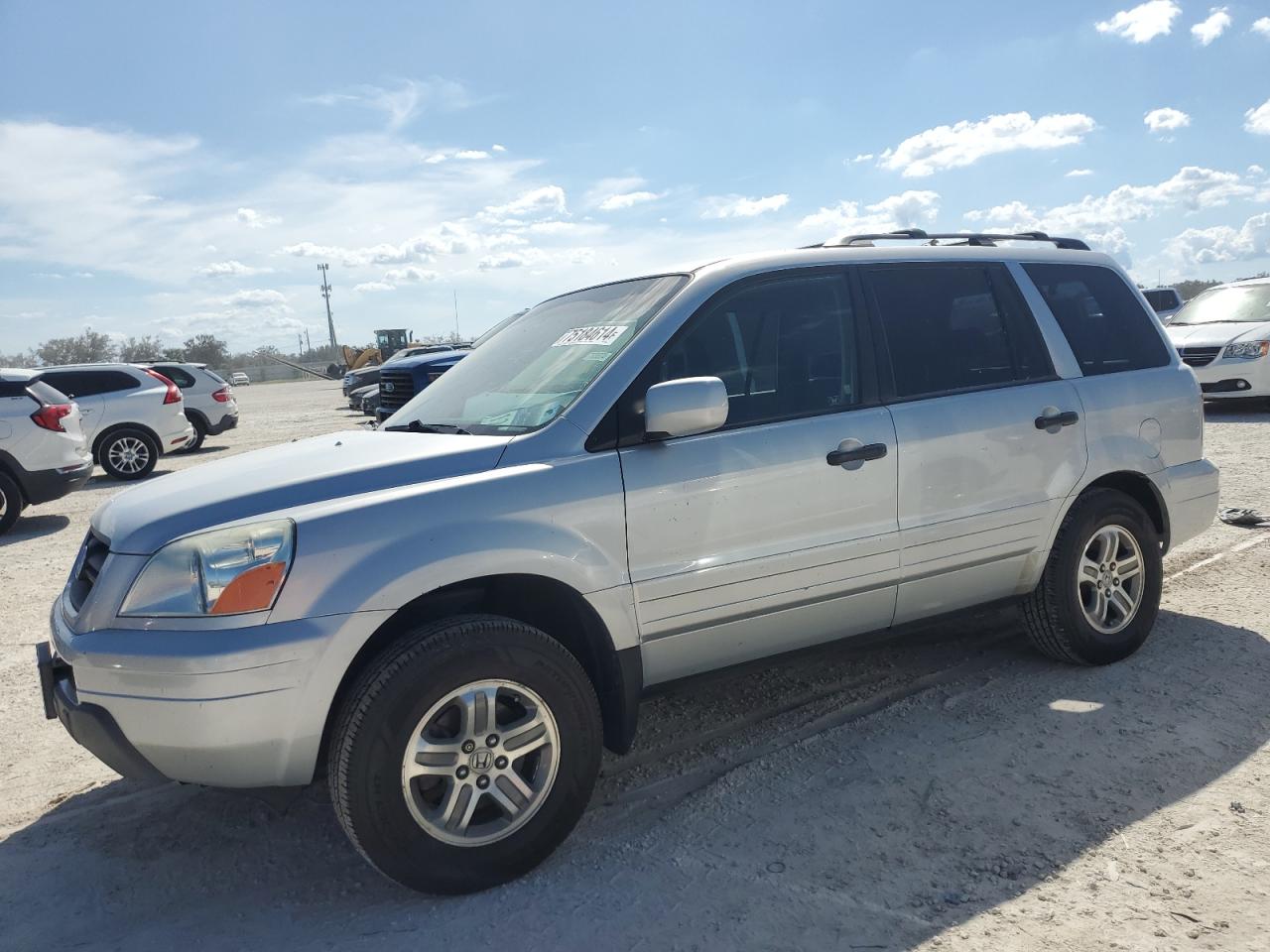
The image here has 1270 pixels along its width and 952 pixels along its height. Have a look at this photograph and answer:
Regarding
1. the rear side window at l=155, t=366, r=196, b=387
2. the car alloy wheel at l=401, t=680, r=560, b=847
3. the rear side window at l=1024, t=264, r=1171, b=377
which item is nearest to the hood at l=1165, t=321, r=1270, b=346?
the rear side window at l=1024, t=264, r=1171, b=377

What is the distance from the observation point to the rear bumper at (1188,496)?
456cm

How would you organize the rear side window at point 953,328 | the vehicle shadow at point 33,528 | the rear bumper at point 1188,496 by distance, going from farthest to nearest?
the vehicle shadow at point 33,528
the rear bumper at point 1188,496
the rear side window at point 953,328

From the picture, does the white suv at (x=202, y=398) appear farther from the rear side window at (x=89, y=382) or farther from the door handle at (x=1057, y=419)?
the door handle at (x=1057, y=419)

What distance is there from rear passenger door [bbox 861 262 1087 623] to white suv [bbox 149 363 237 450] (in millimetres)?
15555

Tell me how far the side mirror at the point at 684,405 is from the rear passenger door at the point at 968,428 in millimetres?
947

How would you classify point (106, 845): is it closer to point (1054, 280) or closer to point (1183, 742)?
point (1183, 742)

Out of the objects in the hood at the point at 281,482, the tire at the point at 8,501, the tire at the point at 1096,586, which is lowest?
the tire at the point at 1096,586

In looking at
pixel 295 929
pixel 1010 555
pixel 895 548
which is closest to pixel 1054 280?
pixel 1010 555

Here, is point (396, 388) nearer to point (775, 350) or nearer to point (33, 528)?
point (33, 528)

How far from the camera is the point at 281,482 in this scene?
2945 millimetres

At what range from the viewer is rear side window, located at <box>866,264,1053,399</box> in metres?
3.87

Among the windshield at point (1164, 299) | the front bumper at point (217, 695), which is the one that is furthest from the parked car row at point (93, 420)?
the windshield at point (1164, 299)

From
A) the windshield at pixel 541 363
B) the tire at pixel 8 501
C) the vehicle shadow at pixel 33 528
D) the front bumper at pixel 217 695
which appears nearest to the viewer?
the front bumper at pixel 217 695

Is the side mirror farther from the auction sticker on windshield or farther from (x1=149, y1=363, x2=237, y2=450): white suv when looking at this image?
(x1=149, y1=363, x2=237, y2=450): white suv
